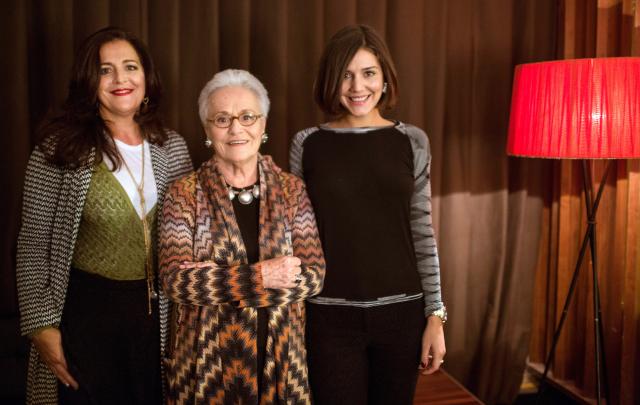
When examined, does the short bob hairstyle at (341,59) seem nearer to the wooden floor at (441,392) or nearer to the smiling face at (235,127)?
the smiling face at (235,127)

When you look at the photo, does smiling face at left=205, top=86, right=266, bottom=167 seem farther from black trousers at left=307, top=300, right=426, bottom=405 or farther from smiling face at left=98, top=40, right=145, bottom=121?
black trousers at left=307, top=300, right=426, bottom=405

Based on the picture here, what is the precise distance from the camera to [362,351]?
1.75 meters

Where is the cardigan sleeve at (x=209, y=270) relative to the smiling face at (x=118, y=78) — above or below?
below

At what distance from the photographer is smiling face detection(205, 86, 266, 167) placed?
1.64m

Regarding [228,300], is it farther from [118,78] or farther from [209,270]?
[118,78]

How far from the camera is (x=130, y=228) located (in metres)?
1.74

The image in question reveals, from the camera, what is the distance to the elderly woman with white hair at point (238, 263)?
1583 millimetres

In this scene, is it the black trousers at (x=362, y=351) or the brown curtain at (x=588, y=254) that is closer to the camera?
the black trousers at (x=362, y=351)

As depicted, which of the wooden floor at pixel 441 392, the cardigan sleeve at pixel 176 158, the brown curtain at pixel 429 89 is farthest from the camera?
the wooden floor at pixel 441 392

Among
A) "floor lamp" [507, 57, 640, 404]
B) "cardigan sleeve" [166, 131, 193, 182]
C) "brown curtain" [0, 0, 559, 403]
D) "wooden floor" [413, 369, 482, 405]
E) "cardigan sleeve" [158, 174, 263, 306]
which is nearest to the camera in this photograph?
"cardigan sleeve" [158, 174, 263, 306]

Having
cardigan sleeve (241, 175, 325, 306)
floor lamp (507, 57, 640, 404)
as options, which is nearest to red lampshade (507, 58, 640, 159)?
floor lamp (507, 57, 640, 404)

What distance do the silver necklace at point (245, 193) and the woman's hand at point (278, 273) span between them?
195 millimetres

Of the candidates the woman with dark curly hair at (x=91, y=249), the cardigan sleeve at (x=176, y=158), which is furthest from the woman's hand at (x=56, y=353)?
the cardigan sleeve at (x=176, y=158)

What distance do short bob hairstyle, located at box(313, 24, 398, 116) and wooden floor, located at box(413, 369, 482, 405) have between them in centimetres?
132
